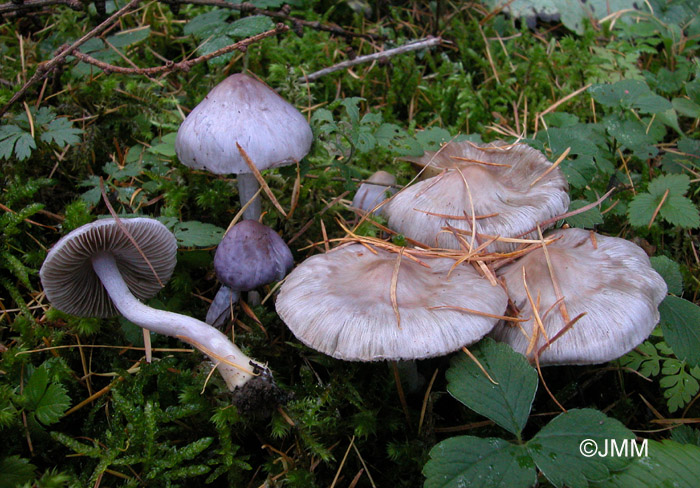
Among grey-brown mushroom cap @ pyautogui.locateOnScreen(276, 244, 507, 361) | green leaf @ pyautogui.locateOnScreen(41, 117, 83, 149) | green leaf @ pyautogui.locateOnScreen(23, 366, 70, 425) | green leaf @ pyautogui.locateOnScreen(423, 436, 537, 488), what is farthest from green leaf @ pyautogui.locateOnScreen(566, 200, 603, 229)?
green leaf @ pyautogui.locateOnScreen(41, 117, 83, 149)

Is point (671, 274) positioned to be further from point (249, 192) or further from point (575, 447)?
point (249, 192)

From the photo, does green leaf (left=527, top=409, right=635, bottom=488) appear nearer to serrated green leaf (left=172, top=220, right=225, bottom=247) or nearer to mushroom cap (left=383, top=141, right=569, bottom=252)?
mushroom cap (left=383, top=141, right=569, bottom=252)

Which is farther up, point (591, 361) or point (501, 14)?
point (501, 14)

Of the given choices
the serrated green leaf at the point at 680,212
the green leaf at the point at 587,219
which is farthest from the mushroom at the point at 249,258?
the serrated green leaf at the point at 680,212

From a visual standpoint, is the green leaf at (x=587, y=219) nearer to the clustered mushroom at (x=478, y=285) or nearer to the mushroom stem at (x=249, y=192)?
the clustered mushroom at (x=478, y=285)

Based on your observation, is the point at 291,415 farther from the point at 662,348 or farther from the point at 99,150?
the point at 99,150

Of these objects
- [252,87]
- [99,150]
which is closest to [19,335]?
[99,150]

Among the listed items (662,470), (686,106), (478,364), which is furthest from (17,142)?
(686,106)

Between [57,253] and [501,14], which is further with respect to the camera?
[501,14]
